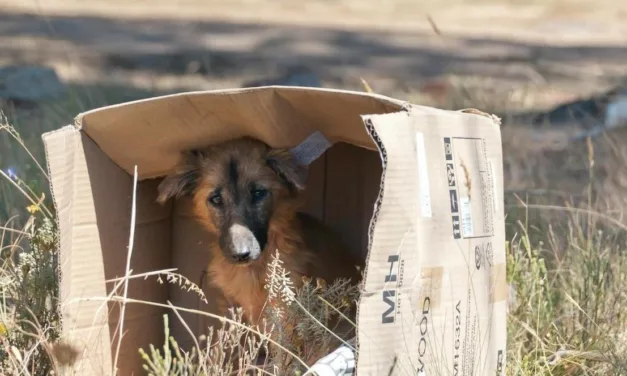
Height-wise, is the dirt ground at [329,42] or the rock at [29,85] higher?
the dirt ground at [329,42]

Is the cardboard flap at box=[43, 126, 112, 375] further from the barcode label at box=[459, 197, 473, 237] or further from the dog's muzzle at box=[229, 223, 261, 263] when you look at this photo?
the barcode label at box=[459, 197, 473, 237]

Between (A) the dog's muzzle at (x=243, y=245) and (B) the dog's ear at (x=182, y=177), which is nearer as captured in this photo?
(A) the dog's muzzle at (x=243, y=245)

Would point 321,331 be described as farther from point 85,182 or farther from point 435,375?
point 85,182

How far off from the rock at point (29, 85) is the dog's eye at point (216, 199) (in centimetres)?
393

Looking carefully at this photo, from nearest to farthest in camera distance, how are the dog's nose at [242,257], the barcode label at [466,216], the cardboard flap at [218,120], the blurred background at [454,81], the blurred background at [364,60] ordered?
the barcode label at [466,216]
the cardboard flap at [218,120]
the blurred background at [454,81]
the dog's nose at [242,257]
the blurred background at [364,60]

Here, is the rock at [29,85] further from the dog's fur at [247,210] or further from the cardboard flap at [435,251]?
the cardboard flap at [435,251]

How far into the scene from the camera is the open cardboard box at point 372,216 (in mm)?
2805

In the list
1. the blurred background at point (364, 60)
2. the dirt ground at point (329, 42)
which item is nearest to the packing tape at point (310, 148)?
the blurred background at point (364, 60)

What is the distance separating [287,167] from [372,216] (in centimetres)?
94

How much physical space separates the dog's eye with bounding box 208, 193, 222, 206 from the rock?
393cm

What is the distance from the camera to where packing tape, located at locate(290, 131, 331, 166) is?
405cm

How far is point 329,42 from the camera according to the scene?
12359mm

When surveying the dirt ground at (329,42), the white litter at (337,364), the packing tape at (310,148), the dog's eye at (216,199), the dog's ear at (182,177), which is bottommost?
the white litter at (337,364)

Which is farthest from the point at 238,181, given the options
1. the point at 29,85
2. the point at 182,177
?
the point at 29,85
